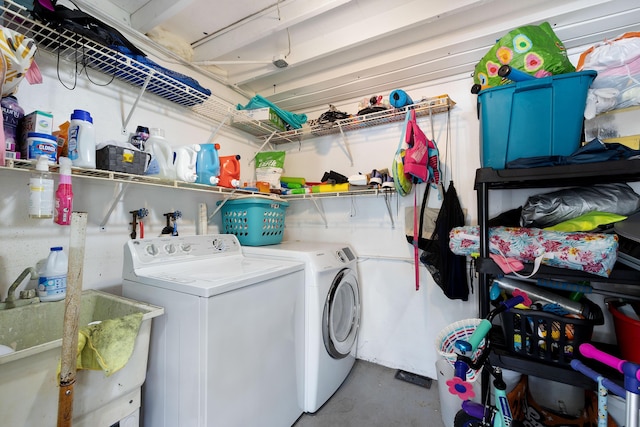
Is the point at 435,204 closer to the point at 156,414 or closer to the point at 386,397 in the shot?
the point at 386,397

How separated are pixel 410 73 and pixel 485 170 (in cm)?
120

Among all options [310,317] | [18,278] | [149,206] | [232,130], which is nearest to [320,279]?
[310,317]

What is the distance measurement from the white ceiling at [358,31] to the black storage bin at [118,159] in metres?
0.93

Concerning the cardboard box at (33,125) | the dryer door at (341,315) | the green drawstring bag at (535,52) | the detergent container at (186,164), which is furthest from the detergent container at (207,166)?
the green drawstring bag at (535,52)

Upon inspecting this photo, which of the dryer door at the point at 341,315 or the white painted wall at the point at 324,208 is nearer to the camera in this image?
the white painted wall at the point at 324,208

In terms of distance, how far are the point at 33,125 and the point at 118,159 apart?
0.29 meters

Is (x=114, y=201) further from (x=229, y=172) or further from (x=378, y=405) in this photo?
(x=378, y=405)

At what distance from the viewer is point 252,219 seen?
201cm

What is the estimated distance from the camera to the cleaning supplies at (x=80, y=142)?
1.14 m

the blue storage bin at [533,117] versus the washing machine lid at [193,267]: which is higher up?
the blue storage bin at [533,117]

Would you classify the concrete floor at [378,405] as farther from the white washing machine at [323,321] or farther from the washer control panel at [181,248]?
the washer control panel at [181,248]

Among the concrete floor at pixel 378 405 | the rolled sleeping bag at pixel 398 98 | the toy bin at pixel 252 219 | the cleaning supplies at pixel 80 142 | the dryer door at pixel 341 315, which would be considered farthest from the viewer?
the toy bin at pixel 252 219

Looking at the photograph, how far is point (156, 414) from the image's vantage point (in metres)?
1.25

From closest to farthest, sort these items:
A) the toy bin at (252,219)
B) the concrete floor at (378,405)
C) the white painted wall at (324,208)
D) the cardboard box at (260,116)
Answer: the white painted wall at (324,208)
the concrete floor at (378,405)
the toy bin at (252,219)
the cardboard box at (260,116)
